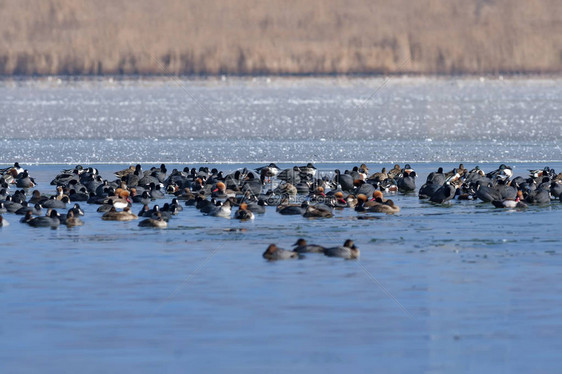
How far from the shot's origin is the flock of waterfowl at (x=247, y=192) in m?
26.9

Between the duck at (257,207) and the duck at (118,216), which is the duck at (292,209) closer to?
the duck at (257,207)

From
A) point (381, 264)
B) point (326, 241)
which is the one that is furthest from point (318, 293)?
point (326, 241)

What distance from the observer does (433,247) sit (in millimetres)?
21828

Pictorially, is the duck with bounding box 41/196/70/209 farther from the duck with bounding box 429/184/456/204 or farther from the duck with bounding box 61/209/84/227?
the duck with bounding box 429/184/456/204

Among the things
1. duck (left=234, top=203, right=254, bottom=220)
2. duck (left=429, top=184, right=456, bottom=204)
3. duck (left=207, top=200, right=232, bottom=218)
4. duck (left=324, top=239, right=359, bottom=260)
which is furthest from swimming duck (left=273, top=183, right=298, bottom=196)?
duck (left=324, top=239, right=359, bottom=260)

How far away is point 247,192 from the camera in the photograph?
31188 mm

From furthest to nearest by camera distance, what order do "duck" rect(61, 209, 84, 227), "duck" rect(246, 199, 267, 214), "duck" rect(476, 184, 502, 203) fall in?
"duck" rect(476, 184, 502, 203), "duck" rect(246, 199, 267, 214), "duck" rect(61, 209, 84, 227)

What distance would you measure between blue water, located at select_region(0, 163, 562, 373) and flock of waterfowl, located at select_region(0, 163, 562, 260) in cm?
151

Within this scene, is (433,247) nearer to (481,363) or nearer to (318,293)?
→ (318,293)

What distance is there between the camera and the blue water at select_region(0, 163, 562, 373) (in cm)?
1316

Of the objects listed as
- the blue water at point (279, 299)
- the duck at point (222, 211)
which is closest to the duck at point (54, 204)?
the blue water at point (279, 299)

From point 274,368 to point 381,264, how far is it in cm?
732

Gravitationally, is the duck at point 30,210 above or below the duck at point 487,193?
below

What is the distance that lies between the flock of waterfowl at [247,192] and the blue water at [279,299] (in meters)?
1.51
